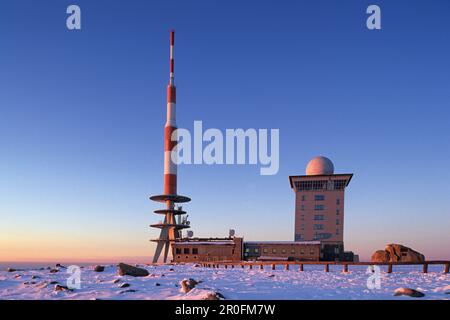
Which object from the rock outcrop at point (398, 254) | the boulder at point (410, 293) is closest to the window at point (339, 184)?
the rock outcrop at point (398, 254)

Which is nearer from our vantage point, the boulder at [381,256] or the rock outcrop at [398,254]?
the rock outcrop at [398,254]

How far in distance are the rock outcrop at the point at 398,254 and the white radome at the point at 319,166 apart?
23.4 m

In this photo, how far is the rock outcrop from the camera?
54.3 metres

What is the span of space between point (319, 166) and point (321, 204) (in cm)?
821

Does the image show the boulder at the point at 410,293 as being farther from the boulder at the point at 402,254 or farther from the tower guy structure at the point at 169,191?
the tower guy structure at the point at 169,191

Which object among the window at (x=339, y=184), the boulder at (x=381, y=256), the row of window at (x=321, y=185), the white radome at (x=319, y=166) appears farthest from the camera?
the white radome at (x=319, y=166)

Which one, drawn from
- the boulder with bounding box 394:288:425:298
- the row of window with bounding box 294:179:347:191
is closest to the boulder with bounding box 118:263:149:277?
the boulder with bounding box 394:288:425:298

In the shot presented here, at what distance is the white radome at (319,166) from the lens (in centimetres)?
7731

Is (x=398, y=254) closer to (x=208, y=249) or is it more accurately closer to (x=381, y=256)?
(x=381, y=256)
